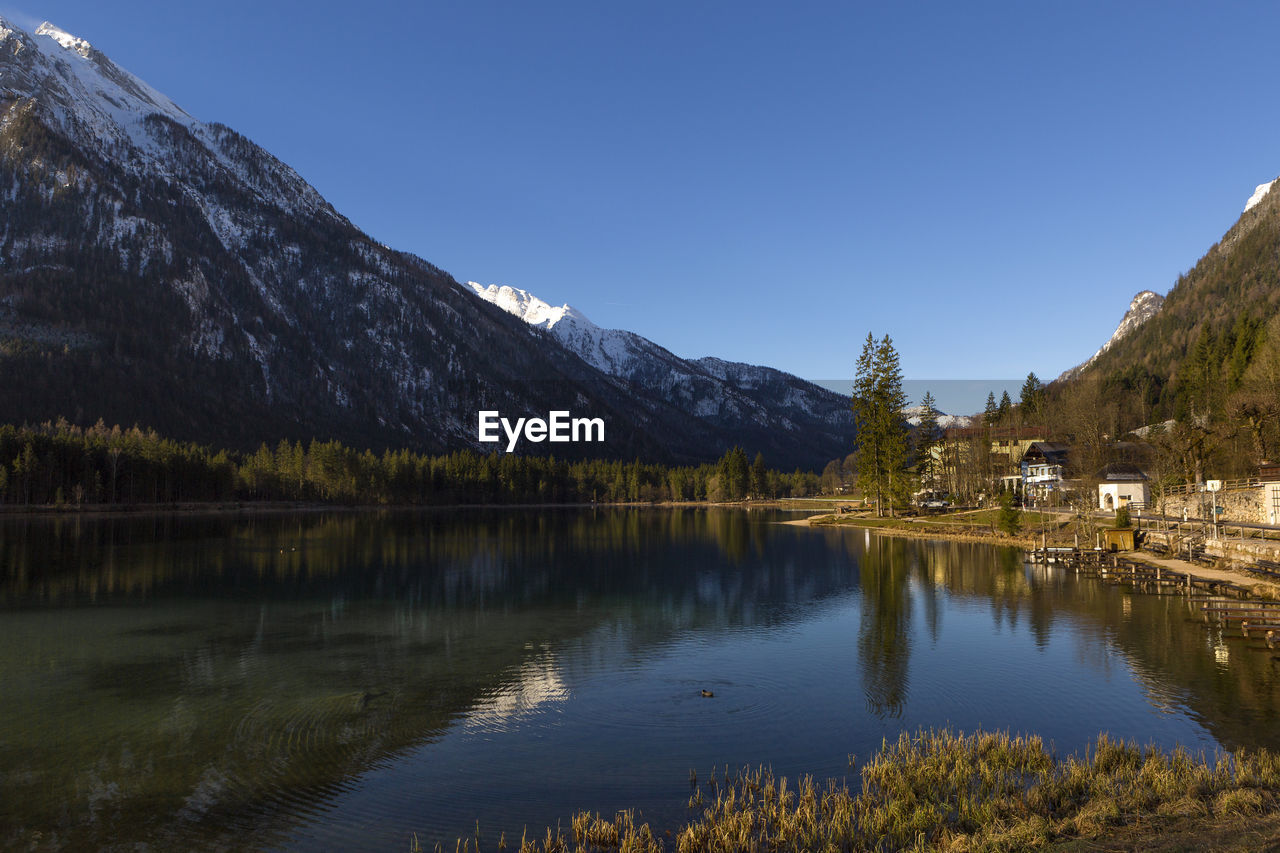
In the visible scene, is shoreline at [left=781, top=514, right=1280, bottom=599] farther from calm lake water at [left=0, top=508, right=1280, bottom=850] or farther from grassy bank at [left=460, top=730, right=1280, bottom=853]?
A: grassy bank at [left=460, top=730, right=1280, bottom=853]

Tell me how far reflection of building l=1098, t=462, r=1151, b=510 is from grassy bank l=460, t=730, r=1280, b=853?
87038 millimetres

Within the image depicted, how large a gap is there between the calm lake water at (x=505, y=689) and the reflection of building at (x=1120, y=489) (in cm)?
4847

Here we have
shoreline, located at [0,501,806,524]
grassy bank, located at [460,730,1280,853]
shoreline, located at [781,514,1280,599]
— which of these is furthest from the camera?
shoreline, located at [0,501,806,524]

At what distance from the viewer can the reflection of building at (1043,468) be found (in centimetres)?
11181

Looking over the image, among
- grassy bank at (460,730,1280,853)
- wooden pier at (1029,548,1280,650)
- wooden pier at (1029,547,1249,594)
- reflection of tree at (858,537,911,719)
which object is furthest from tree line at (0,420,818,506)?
wooden pier at (1029,548,1280,650)

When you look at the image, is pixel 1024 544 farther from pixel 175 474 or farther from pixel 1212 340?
pixel 175 474

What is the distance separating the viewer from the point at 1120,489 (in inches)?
3733

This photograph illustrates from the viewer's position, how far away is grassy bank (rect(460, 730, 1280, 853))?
1309 centimetres

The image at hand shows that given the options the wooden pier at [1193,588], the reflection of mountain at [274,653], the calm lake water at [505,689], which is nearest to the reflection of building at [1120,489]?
the wooden pier at [1193,588]

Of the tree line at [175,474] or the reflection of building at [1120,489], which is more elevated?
the tree line at [175,474]

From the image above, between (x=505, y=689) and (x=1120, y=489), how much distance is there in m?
94.3

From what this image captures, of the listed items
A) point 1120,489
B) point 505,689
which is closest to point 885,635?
point 505,689

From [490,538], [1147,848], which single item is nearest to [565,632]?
[1147,848]

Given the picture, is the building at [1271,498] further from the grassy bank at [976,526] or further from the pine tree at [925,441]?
the pine tree at [925,441]
